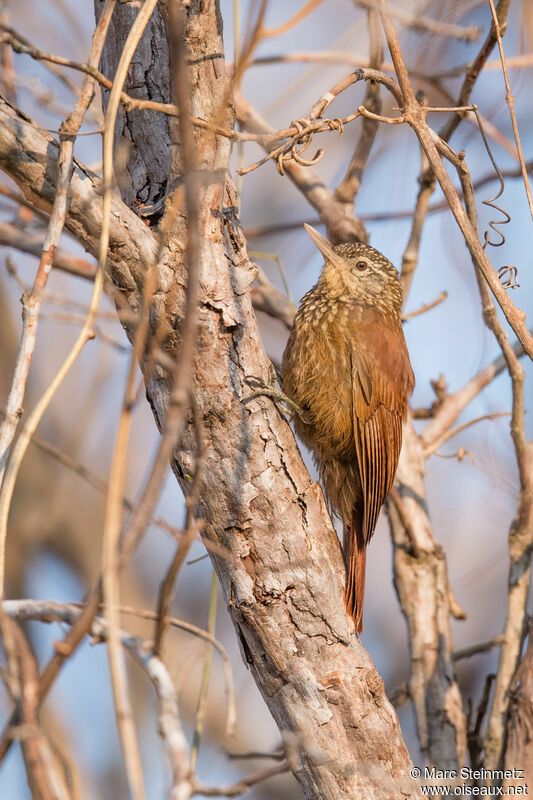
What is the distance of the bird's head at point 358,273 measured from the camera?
3.15 m

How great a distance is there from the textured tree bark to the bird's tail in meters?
0.15

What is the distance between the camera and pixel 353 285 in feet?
10.3

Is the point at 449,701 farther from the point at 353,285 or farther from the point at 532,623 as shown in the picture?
the point at 353,285

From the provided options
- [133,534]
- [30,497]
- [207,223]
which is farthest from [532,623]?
[30,497]

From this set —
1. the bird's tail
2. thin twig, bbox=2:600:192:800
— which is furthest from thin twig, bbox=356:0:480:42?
thin twig, bbox=2:600:192:800

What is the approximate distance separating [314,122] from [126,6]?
660mm

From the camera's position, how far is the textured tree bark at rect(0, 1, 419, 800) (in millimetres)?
1994

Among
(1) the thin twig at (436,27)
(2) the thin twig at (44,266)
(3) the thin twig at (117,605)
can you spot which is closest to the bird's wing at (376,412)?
(1) the thin twig at (436,27)

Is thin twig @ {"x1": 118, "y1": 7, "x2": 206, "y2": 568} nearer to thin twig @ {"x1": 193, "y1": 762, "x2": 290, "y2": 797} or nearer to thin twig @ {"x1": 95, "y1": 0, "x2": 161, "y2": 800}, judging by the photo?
thin twig @ {"x1": 95, "y1": 0, "x2": 161, "y2": 800}

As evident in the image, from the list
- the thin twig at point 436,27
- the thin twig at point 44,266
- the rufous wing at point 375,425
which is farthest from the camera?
the thin twig at point 436,27

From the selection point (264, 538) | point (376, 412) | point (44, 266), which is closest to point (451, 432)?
point (376, 412)

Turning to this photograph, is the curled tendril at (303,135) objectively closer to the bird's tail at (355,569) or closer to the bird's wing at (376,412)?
the bird's wing at (376,412)

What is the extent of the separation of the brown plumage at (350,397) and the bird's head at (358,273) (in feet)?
0.27

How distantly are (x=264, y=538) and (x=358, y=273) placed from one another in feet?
4.74
